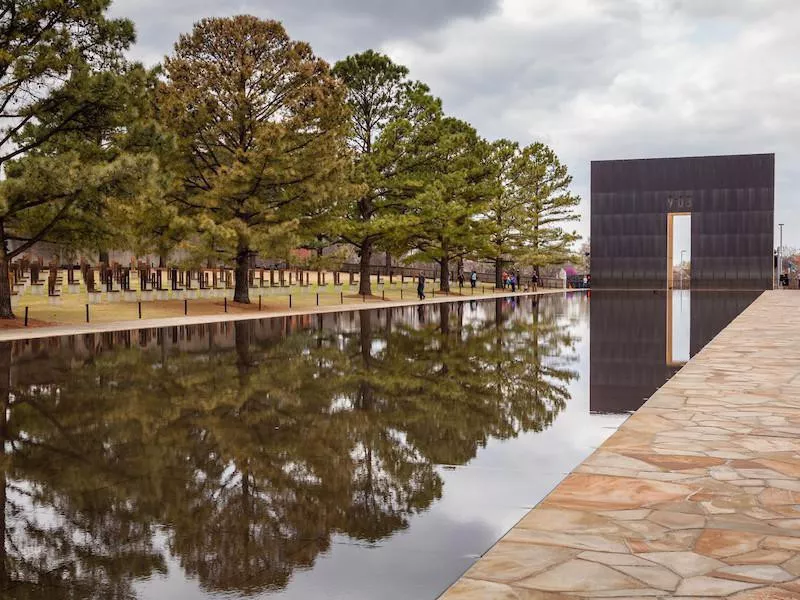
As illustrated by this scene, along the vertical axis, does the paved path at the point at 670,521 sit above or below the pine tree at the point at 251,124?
below

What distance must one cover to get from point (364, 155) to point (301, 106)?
10.0 meters

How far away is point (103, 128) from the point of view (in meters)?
24.8

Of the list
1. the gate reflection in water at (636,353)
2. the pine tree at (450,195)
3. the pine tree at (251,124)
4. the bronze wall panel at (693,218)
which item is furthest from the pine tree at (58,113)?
the bronze wall panel at (693,218)

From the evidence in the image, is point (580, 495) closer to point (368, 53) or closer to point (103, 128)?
point (103, 128)

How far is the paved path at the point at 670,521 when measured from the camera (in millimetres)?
4031

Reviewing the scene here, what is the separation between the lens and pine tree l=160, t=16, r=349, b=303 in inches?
1210

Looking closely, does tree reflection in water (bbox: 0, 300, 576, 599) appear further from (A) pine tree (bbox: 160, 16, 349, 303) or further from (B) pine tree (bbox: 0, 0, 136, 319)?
(A) pine tree (bbox: 160, 16, 349, 303)

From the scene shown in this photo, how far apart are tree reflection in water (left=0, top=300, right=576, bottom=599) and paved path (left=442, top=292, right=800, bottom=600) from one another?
1087 mm

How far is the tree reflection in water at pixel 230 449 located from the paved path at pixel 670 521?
42.8 inches

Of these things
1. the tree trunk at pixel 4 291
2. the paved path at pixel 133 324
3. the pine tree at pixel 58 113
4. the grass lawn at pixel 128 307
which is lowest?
the paved path at pixel 133 324

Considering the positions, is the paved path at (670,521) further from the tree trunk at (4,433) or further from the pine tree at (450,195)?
the pine tree at (450,195)

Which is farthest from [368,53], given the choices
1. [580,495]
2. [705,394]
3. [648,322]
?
[580,495]

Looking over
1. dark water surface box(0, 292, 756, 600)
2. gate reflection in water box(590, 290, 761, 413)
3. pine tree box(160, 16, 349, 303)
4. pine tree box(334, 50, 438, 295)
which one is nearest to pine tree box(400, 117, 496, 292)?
pine tree box(334, 50, 438, 295)

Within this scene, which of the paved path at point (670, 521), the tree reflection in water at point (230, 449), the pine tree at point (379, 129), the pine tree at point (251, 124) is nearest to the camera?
the paved path at point (670, 521)
